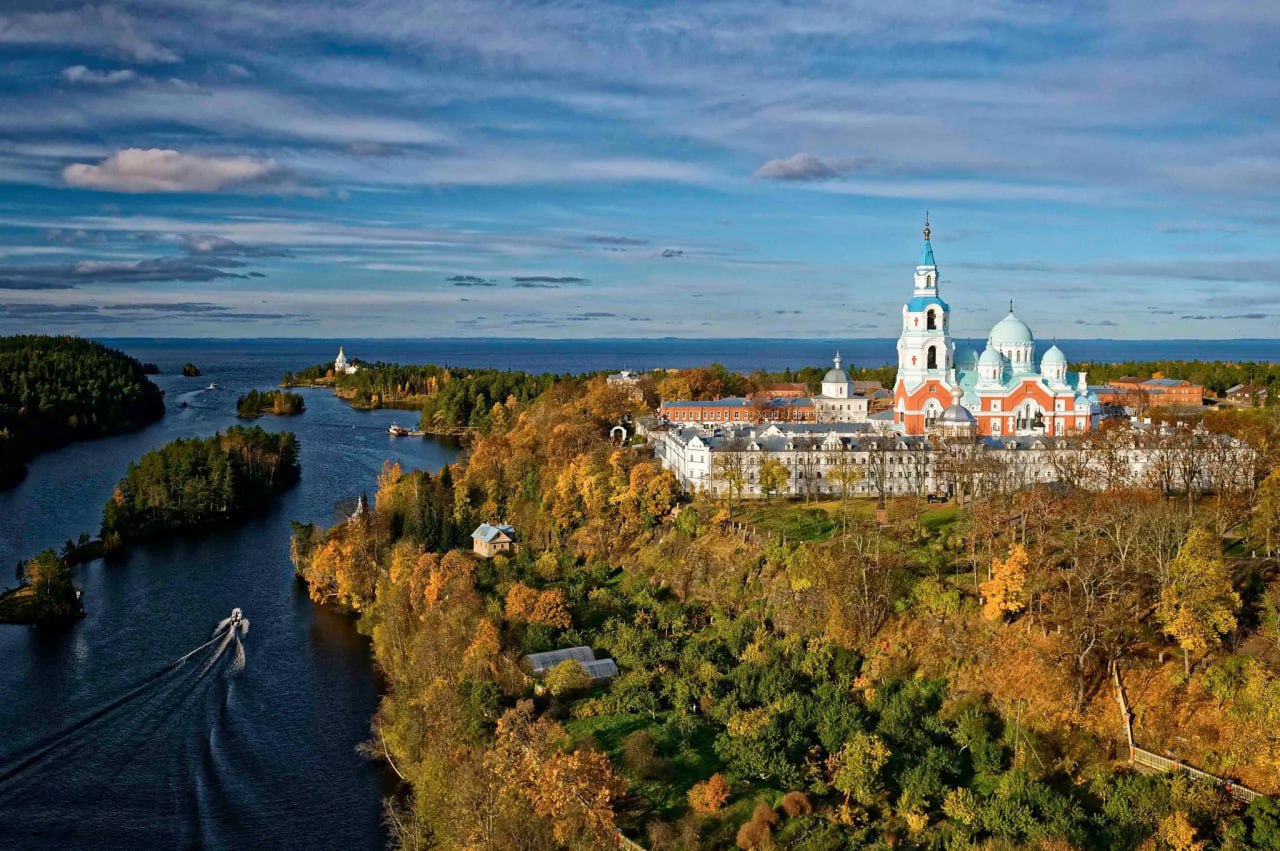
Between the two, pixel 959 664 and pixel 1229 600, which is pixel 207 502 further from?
pixel 1229 600

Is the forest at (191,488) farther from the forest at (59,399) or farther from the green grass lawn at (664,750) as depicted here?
the green grass lawn at (664,750)

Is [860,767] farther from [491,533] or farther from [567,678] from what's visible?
[491,533]

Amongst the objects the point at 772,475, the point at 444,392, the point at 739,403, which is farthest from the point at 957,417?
the point at 444,392

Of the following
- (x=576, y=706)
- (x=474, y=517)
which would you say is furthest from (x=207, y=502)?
(x=576, y=706)

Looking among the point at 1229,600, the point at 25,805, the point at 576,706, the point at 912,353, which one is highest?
the point at 912,353

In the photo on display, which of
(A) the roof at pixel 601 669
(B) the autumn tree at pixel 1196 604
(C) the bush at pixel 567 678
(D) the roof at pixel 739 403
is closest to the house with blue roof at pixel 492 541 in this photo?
(A) the roof at pixel 601 669

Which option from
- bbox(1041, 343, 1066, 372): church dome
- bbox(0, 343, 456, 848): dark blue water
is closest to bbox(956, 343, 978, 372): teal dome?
bbox(1041, 343, 1066, 372): church dome
